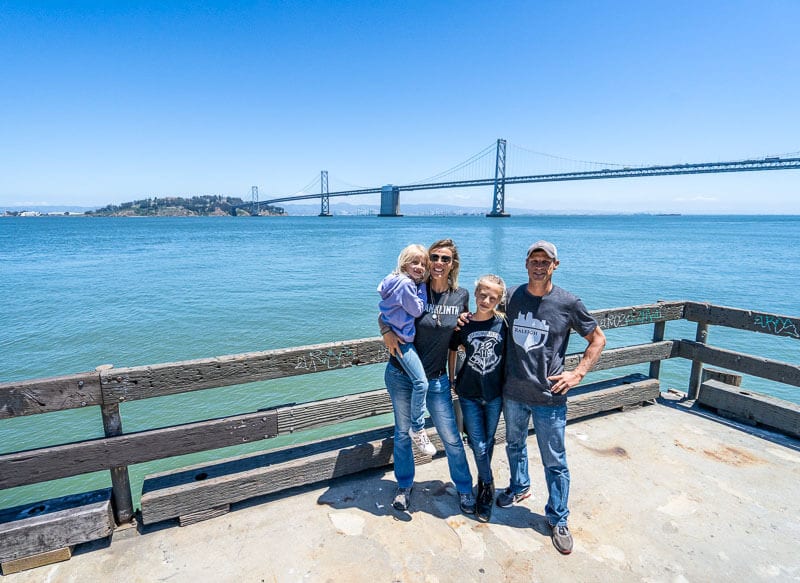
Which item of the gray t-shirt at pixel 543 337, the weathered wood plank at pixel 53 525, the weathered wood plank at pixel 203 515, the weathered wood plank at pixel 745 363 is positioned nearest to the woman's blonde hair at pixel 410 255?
the gray t-shirt at pixel 543 337

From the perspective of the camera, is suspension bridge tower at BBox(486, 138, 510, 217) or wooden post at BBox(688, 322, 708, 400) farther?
suspension bridge tower at BBox(486, 138, 510, 217)

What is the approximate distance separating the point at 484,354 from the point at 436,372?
343 millimetres

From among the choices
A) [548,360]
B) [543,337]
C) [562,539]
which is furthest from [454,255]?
[562,539]

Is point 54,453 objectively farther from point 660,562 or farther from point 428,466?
point 660,562

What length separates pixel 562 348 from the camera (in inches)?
109

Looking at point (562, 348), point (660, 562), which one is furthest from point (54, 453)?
point (660, 562)

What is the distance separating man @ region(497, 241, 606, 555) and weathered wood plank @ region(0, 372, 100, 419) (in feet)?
8.49

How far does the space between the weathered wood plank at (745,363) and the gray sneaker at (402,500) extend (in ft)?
11.4

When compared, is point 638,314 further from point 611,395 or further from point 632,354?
point 611,395

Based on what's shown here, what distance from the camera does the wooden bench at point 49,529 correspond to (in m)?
2.45

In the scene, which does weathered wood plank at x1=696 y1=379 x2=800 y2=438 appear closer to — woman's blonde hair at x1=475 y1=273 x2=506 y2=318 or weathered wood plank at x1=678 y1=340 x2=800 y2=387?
weathered wood plank at x1=678 y1=340 x2=800 y2=387

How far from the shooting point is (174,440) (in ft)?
9.11

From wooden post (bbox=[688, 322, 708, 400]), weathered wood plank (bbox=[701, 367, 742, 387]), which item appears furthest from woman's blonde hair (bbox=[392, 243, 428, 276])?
weathered wood plank (bbox=[701, 367, 742, 387])

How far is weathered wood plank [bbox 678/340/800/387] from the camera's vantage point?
12.9ft
